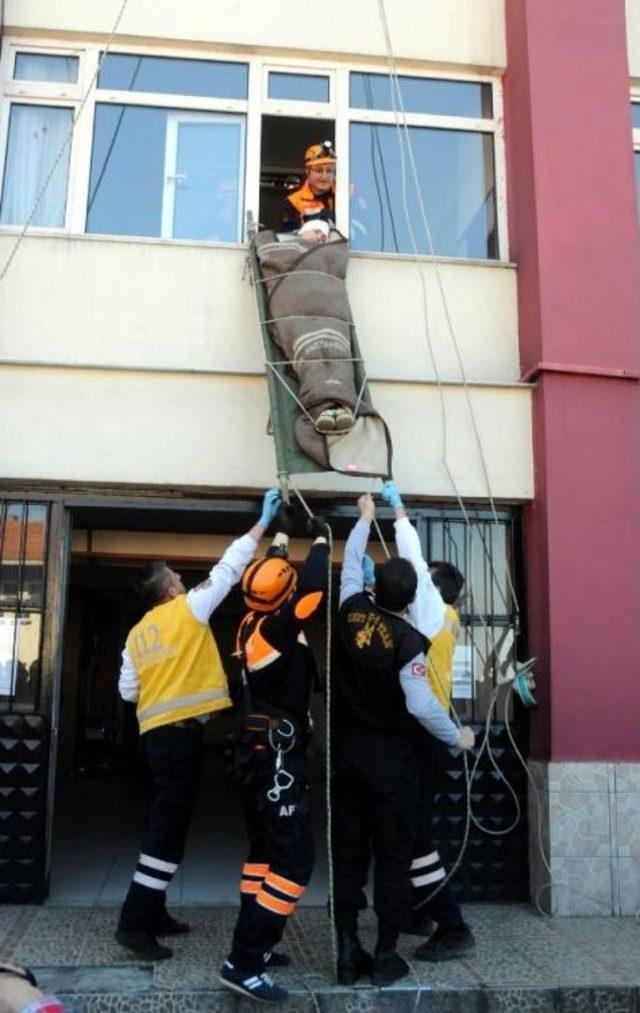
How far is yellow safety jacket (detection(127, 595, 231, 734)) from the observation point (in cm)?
490

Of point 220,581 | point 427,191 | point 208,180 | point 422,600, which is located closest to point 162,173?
point 208,180

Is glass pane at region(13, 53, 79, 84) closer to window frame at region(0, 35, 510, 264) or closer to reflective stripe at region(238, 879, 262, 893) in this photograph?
window frame at region(0, 35, 510, 264)

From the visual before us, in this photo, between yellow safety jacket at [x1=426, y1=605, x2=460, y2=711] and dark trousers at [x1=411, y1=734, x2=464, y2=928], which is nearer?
dark trousers at [x1=411, y1=734, x2=464, y2=928]

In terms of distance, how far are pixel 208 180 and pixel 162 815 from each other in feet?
14.5

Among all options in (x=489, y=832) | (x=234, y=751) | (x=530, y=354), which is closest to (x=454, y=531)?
(x=530, y=354)

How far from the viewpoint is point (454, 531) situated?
20.5 ft

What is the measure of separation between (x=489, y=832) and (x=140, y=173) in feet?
16.7

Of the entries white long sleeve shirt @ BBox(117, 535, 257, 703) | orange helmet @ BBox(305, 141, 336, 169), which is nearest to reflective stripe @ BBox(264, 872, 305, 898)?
white long sleeve shirt @ BBox(117, 535, 257, 703)

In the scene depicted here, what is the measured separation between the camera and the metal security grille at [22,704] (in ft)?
18.2

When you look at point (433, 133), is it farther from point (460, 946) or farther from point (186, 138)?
point (460, 946)

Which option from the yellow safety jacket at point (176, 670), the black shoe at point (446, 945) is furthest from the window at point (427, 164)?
the black shoe at point (446, 945)

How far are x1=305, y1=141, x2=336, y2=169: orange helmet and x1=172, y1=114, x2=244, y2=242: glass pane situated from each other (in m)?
0.59

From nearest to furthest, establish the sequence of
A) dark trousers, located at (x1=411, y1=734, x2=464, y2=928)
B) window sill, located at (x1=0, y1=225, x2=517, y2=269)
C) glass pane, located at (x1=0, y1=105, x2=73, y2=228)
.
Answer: dark trousers, located at (x1=411, y1=734, x2=464, y2=928) → window sill, located at (x1=0, y1=225, x2=517, y2=269) → glass pane, located at (x1=0, y1=105, x2=73, y2=228)

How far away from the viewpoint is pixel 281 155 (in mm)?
7117
